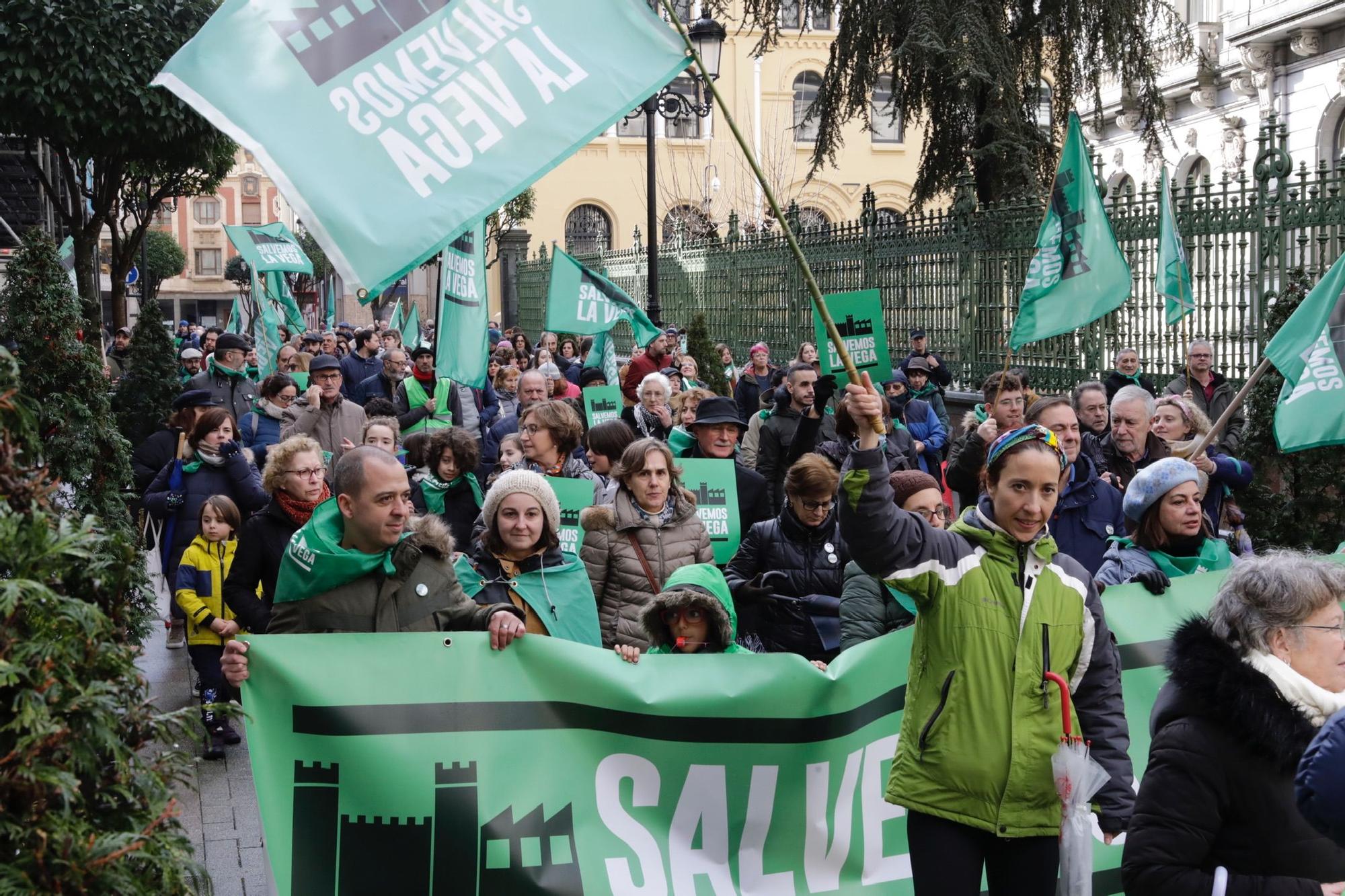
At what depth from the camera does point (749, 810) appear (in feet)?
15.6

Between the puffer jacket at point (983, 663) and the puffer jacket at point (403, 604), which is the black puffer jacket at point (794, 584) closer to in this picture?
the puffer jacket at point (403, 604)

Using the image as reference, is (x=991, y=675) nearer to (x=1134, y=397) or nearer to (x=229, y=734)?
(x=1134, y=397)

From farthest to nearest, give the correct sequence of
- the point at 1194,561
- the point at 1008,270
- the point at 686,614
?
the point at 1008,270 < the point at 1194,561 < the point at 686,614

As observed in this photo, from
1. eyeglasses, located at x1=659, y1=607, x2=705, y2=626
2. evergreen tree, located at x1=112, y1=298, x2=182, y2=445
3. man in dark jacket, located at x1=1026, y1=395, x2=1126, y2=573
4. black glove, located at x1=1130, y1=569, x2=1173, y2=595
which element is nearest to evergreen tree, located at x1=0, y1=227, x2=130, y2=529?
eyeglasses, located at x1=659, y1=607, x2=705, y2=626

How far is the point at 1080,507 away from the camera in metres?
6.70

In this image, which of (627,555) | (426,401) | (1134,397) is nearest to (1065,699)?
(627,555)

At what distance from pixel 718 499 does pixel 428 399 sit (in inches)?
157

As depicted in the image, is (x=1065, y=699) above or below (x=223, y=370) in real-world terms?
below

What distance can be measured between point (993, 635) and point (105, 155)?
41.7 feet

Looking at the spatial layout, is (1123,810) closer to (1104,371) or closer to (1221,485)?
(1221,485)

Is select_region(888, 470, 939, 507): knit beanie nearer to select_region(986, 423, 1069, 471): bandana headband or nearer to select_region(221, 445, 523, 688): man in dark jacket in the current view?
select_region(221, 445, 523, 688): man in dark jacket

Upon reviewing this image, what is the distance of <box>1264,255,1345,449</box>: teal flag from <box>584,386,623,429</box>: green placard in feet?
18.7

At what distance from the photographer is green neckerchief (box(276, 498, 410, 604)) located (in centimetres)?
437

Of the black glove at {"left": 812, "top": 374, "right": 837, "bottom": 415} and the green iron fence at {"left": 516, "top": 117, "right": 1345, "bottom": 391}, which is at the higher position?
the green iron fence at {"left": 516, "top": 117, "right": 1345, "bottom": 391}
